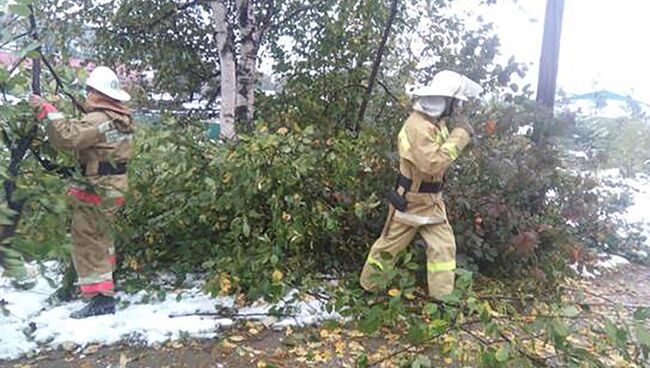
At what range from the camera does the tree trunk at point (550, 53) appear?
5355 mm

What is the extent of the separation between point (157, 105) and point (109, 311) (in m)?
4.72

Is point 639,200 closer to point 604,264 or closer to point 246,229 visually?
point 604,264

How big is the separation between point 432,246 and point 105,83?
8.09 ft

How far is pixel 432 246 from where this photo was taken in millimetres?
3854

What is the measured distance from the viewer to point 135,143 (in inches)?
158

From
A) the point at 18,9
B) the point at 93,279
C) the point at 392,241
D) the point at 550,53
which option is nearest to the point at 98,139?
the point at 93,279

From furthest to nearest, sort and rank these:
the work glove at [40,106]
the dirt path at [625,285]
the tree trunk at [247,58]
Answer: the tree trunk at [247,58]
the dirt path at [625,285]
the work glove at [40,106]

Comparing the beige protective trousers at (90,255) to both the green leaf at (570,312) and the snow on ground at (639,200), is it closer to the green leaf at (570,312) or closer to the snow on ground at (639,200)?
the green leaf at (570,312)

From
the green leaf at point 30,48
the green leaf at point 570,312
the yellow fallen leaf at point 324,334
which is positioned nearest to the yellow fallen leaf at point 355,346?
the yellow fallen leaf at point 324,334

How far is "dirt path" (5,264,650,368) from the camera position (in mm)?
3195

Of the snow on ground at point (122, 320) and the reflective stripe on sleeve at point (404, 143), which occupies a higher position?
the reflective stripe on sleeve at point (404, 143)

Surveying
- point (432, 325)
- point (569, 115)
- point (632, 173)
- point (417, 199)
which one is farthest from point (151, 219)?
point (632, 173)

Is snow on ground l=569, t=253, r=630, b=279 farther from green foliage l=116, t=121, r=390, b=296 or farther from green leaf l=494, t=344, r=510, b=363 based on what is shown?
green leaf l=494, t=344, r=510, b=363

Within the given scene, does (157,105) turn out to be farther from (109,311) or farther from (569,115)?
(569,115)
